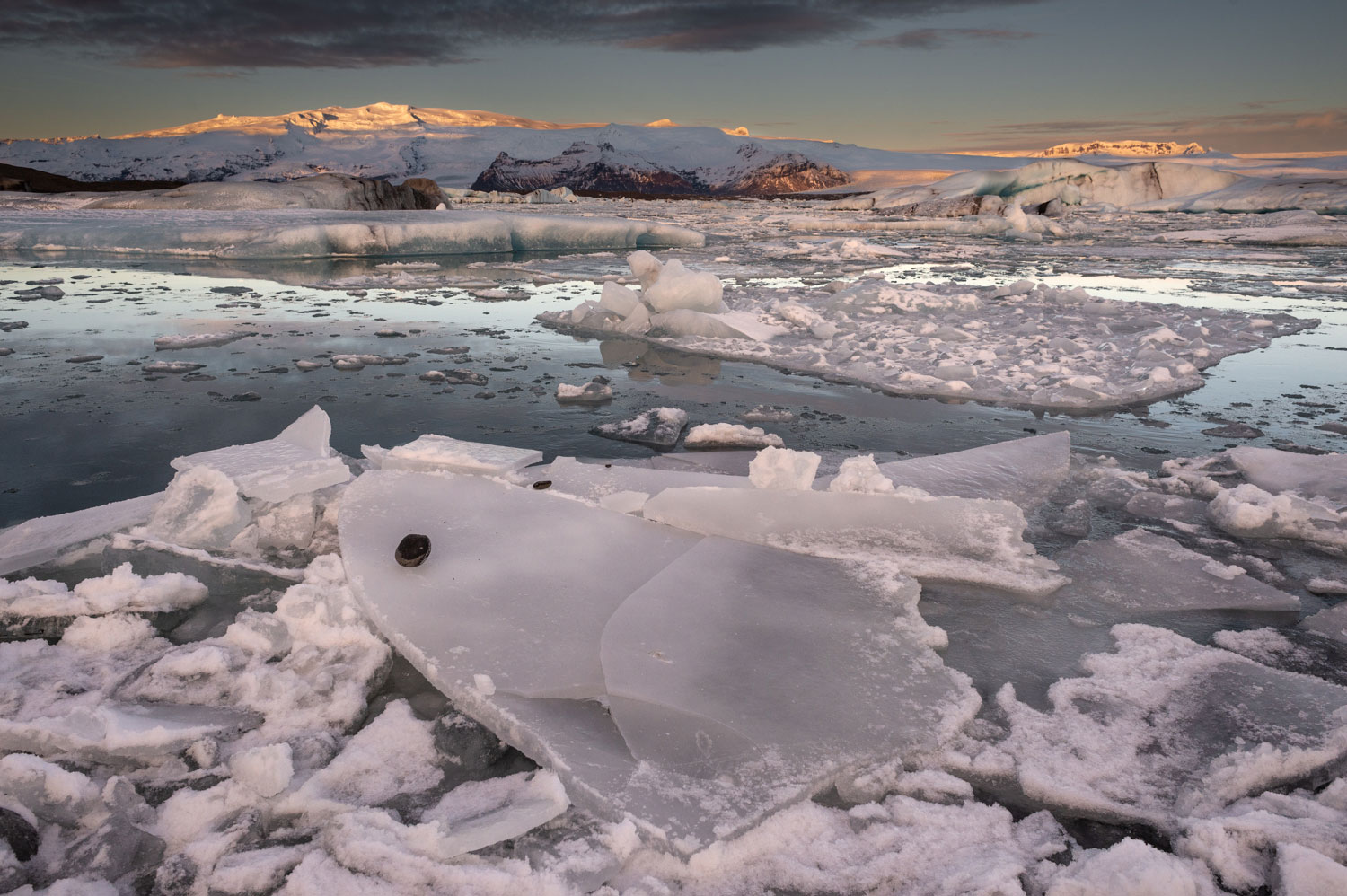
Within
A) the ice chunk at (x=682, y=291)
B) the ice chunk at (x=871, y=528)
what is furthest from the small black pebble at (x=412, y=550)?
the ice chunk at (x=682, y=291)

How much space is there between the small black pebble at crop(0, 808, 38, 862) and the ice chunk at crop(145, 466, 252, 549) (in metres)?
1.11

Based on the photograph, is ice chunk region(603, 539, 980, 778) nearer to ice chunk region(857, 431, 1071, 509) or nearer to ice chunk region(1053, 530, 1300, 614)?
ice chunk region(1053, 530, 1300, 614)

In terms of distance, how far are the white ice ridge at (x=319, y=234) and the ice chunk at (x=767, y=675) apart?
40.1 ft

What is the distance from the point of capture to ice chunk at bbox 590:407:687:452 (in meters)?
3.45

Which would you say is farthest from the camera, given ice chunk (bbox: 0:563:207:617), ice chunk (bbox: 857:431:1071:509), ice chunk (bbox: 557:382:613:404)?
ice chunk (bbox: 557:382:613:404)

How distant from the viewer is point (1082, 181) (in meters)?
31.6

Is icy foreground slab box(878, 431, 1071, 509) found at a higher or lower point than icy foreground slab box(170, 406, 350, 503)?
lower

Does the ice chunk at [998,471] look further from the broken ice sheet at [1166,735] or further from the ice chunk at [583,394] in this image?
the ice chunk at [583,394]

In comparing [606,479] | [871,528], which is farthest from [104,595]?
[871,528]

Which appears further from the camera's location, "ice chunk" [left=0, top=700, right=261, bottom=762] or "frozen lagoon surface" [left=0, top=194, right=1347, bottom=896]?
"ice chunk" [left=0, top=700, right=261, bottom=762]

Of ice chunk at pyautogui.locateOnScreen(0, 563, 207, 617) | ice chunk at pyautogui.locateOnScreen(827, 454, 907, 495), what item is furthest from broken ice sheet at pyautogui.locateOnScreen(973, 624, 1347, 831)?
ice chunk at pyautogui.locateOnScreen(0, 563, 207, 617)

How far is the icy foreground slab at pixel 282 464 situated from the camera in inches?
97.0

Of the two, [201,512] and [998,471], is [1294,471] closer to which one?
[998,471]

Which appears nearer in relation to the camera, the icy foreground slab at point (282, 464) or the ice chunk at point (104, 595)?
the ice chunk at point (104, 595)
